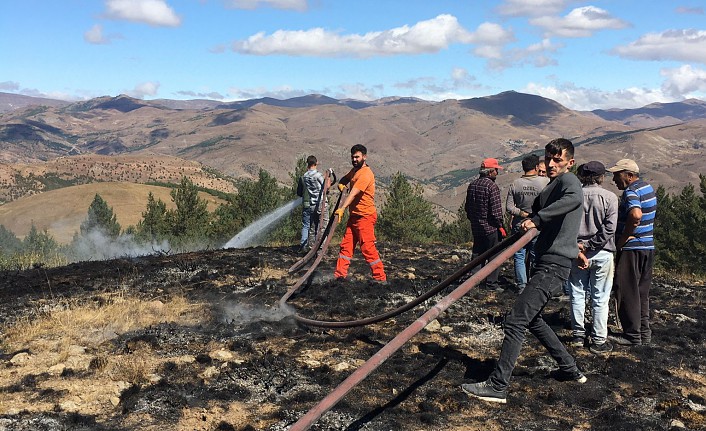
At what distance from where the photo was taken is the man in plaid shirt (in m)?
9.14

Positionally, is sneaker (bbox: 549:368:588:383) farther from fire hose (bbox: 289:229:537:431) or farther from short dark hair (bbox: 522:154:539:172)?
short dark hair (bbox: 522:154:539:172)

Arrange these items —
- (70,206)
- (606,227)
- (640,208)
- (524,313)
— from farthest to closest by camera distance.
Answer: (70,206)
(640,208)
(606,227)
(524,313)

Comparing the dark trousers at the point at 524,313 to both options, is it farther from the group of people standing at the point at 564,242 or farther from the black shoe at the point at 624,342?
the black shoe at the point at 624,342

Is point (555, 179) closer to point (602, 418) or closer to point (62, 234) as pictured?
point (602, 418)

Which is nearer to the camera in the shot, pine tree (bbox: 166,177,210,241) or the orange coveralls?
the orange coveralls

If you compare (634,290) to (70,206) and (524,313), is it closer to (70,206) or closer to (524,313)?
(524,313)

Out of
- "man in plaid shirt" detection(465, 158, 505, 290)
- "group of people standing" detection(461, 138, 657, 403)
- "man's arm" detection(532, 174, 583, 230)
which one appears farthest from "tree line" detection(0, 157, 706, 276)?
"man's arm" detection(532, 174, 583, 230)

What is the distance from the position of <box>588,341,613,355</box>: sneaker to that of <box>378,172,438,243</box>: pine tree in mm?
20039

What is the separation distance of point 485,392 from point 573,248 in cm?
170

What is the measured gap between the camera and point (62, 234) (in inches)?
3661

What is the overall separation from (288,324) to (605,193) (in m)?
4.71

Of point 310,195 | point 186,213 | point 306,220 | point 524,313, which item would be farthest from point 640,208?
point 186,213

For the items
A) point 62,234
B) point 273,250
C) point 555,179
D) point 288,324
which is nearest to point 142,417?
point 288,324

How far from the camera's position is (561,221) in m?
5.09
